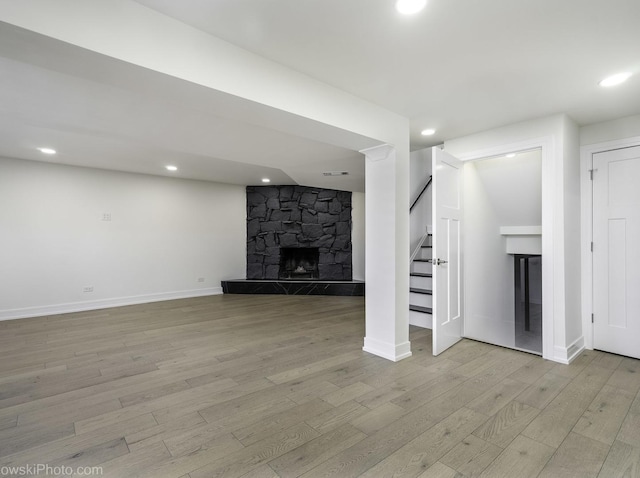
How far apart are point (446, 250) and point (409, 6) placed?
2.21 metres

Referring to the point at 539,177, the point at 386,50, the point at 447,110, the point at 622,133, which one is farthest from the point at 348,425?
the point at 622,133

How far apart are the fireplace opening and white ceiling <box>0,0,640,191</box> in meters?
3.91

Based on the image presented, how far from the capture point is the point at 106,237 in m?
5.31

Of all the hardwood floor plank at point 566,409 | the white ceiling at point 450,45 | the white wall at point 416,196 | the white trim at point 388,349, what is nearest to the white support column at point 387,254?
the white trim at point 388,349

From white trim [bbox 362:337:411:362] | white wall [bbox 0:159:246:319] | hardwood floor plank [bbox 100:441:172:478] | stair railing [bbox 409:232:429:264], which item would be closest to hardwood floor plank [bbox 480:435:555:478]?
white trim [bbox 362:337:411:362]

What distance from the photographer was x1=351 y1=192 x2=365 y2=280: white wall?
7090 mm

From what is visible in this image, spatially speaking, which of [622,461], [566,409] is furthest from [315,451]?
Answer: [566,409]

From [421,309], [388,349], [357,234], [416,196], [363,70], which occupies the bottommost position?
[388,349]

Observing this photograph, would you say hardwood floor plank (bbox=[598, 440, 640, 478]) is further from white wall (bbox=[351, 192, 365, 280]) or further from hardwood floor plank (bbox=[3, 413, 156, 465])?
white wall (bbox=[351, 192, 365, 280])

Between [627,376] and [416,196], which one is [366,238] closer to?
[416,196]

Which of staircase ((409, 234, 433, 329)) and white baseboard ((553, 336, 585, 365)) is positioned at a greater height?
staircase ((409, 234, 433, 329))

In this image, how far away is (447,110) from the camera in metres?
2.86

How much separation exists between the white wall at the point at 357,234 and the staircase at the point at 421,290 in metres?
2.58

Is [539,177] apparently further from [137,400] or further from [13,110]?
[13,110]
